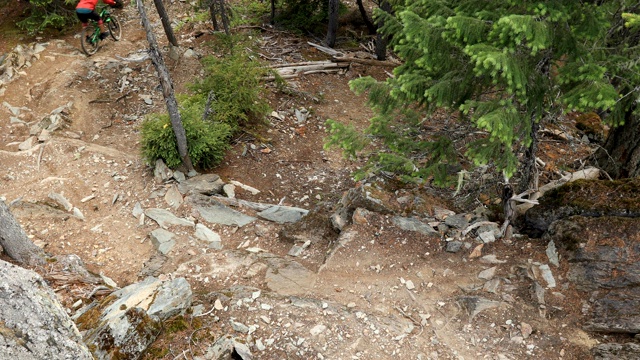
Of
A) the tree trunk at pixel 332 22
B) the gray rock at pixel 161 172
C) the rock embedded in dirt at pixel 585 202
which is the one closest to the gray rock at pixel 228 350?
the rock embedded in dirt at pixel 585 202

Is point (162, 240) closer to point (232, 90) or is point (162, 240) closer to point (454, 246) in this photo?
point (232, 90)

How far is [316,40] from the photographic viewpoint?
21031 mm

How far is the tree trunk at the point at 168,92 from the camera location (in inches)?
386

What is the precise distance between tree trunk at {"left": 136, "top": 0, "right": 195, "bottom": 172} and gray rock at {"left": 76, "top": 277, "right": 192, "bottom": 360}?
4.94 m

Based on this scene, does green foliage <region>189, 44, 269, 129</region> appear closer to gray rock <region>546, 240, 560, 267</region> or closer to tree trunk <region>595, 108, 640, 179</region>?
gray rock <region>546, 240, 560, 267</region>

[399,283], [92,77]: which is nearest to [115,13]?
[92,77]

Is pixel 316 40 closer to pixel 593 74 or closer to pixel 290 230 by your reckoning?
pixel 290 230

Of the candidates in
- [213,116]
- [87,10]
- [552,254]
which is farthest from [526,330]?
[87,10]

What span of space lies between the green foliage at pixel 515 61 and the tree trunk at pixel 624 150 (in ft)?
5.87

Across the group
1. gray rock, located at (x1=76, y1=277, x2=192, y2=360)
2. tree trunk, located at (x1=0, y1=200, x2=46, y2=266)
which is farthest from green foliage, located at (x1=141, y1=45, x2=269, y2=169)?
gray rock, located at (x1=76, y1=277, x2=192, y2=360)

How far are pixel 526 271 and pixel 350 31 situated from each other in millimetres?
16681

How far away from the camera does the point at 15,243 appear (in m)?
8.40

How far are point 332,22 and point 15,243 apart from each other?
50.2 ft

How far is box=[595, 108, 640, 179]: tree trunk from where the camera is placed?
8.97 m
